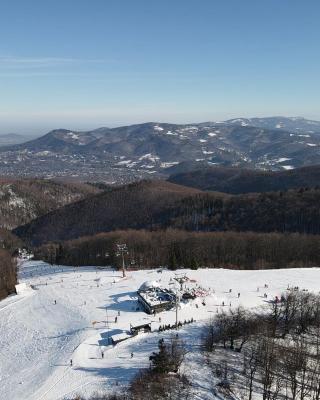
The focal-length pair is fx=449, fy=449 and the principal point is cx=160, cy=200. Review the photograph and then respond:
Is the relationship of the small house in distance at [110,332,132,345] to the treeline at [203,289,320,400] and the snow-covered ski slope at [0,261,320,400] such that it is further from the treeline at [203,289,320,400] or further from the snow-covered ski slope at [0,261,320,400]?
the treeline at [203,289,320,400]

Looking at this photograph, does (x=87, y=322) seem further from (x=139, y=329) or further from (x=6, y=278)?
(x=6, y=278)

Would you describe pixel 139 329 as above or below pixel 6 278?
above

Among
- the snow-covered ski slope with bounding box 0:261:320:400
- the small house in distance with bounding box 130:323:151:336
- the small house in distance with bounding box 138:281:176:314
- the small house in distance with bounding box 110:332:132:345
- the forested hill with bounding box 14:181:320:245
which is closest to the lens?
the snow-covered ski slope with bounding box 0:261:320:400

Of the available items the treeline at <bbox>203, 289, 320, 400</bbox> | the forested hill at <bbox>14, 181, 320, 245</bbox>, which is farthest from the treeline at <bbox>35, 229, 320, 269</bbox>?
the treeline at <bbox>203, 289, 320, 400</bbox>

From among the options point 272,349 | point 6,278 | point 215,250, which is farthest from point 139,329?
point 215,250

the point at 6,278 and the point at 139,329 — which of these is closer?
the point at 139,329

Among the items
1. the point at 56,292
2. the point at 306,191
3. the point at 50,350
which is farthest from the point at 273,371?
the point at 306,191
